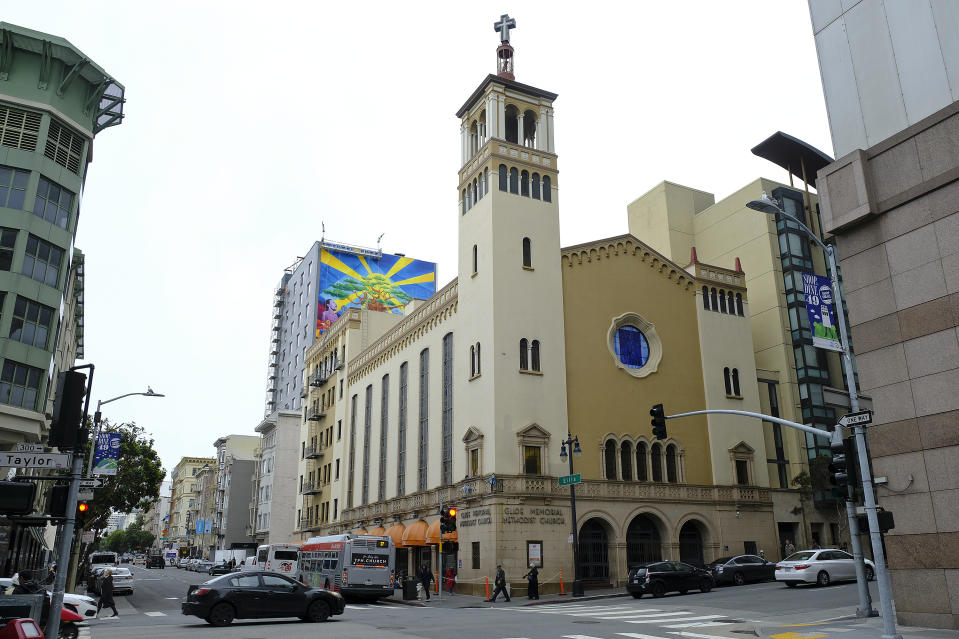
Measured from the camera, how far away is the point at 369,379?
60375 millimetres

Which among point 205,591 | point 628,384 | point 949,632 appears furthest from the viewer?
point 628,384

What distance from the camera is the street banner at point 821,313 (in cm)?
1870

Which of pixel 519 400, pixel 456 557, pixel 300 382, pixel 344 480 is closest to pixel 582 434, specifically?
pixel 519 400

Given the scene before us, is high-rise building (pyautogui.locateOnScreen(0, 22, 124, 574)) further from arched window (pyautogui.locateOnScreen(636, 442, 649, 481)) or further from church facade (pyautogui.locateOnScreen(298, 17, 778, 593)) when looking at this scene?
arched window (pyautogui.locateOnScreen(636, 442, 649, 481))

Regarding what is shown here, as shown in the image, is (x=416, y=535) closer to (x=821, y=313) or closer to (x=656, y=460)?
(x=656, y=460)

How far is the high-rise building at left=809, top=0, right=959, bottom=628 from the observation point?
16.5 meters

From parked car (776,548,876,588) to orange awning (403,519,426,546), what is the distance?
2041 cm

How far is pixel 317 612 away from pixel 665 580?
15.5 m

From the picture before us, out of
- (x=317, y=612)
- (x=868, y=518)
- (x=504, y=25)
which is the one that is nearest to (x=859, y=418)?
(x=868, y=518)

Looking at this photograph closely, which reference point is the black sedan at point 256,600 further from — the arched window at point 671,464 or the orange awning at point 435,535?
the arched window at point 671,464

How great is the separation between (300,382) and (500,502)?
77720mm

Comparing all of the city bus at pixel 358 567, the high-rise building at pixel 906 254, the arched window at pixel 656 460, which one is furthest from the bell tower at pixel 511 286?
the high-rise building at pixel 906 254

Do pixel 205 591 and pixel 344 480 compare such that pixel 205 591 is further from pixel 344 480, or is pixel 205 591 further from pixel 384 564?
pixel 344 480

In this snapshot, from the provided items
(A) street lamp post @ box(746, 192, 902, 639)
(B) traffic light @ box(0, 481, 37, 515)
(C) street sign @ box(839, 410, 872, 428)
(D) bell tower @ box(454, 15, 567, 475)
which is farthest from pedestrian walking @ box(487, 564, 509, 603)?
(B) traffic light @ box(0, 481, 37, 515)
